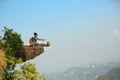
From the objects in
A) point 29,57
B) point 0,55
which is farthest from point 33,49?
point 0,55

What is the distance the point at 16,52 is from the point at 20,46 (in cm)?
83

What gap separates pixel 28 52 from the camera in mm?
31656

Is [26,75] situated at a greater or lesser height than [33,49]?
lesser

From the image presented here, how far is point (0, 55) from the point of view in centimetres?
2578

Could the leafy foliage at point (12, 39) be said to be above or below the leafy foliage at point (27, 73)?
above

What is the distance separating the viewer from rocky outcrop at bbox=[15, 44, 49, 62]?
1236 inches

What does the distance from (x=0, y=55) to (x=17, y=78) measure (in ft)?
16.7

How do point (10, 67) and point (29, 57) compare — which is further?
point (29, 57)

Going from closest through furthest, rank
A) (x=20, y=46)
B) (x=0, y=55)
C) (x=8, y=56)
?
1. (x=0, y=55)
2. (x=8, y=56)
3. (x=20, y=46)

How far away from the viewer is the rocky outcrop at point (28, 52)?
3138cm

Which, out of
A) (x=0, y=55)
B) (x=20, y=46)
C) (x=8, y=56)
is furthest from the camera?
(x=20, y=46)

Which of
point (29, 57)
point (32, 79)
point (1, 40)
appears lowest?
point (32, 79)

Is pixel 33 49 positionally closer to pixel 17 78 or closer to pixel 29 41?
pixel 29 41

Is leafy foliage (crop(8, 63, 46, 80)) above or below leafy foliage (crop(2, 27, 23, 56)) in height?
below
